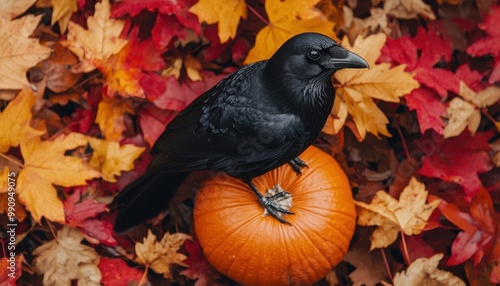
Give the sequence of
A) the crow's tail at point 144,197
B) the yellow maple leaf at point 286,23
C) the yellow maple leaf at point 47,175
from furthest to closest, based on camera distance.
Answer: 1. the crow's tail at point 144,197
2. the yellow maple leaf at point 286,23
3. the yellow maple leaf at point 47,175

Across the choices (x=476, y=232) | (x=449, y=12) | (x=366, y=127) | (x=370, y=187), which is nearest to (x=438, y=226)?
(x=476, y=232)

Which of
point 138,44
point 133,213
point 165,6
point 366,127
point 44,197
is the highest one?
point 165,6

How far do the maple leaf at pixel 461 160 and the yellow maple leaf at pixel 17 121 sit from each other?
162 cm

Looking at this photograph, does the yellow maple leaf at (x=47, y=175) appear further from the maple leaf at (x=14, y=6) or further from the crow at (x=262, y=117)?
the maple leaf at (x=14, y=6)

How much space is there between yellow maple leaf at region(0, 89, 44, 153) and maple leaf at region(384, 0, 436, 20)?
5.29ft

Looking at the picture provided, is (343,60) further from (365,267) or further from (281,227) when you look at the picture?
(365,267)

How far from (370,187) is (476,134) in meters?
0.51

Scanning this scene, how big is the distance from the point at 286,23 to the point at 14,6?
43.2 inches

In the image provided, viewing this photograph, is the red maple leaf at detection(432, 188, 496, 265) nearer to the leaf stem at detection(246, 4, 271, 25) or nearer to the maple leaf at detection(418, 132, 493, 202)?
the maple leaf at detection(418, 132, 493, 202)

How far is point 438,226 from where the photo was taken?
2492 millimetres

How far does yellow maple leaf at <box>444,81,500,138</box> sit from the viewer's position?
251 centimetres

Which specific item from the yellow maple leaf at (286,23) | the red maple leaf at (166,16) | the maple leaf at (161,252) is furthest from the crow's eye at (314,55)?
the maple leaf at (161,252)

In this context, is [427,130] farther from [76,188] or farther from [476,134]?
[76,188]

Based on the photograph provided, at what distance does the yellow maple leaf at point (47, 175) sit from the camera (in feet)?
7.43
